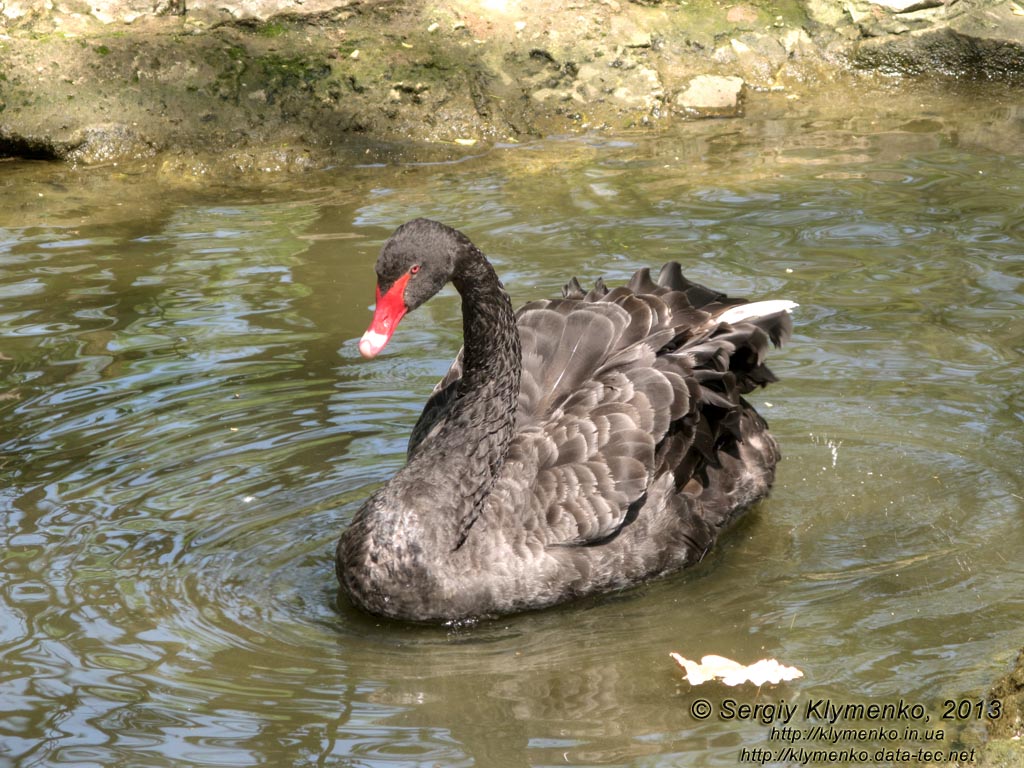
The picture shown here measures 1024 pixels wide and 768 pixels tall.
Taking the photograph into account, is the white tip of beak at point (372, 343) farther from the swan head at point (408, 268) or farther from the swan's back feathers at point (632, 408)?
the swan's back feathers at point (632, 408)

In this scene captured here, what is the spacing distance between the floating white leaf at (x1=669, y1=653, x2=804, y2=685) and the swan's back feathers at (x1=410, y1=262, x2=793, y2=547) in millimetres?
681

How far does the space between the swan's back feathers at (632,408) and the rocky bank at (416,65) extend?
4.56 m

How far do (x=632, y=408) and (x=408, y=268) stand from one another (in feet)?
3.16

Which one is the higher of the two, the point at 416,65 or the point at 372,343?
the point at 416,65

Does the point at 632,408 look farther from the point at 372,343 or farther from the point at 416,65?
the point at 416,65

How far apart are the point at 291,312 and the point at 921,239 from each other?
350 cm

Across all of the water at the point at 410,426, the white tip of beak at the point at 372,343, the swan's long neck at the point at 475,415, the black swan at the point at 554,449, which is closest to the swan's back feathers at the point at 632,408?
the black swan at the point at 554,449

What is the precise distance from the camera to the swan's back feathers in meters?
4.66

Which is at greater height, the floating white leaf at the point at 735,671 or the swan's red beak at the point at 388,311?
the swan's red beak at the point at 388,311

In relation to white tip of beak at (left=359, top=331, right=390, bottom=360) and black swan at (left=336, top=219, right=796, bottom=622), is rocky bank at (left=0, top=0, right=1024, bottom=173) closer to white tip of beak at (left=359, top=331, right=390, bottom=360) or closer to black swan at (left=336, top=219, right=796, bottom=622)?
black swan at (left=336, top=219, right=796, bottom=622)

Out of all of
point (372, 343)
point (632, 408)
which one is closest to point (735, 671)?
point (632, 408)

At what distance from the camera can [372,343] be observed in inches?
166

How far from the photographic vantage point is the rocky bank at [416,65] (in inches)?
372

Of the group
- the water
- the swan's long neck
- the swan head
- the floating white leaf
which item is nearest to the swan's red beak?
the swan head
